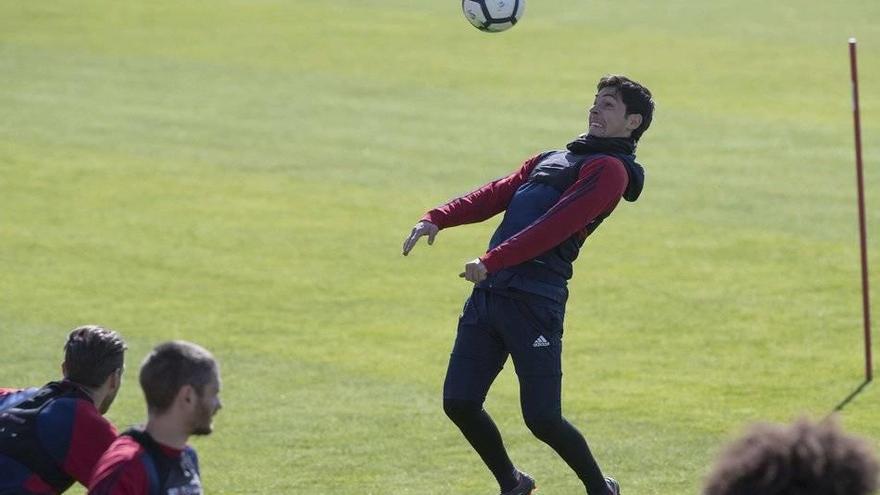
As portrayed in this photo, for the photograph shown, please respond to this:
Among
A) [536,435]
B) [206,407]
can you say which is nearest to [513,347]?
[536,435]

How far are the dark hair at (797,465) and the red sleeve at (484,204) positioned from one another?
479 centimetres

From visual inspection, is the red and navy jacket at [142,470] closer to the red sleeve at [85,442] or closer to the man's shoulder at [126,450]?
the man's shoulder at [126,450]

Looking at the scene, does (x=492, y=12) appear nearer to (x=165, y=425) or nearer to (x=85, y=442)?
(x=85, y=442)

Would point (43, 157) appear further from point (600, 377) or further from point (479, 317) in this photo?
point (479, 317)

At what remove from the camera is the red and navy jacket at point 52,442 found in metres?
6.01

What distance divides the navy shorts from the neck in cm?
274

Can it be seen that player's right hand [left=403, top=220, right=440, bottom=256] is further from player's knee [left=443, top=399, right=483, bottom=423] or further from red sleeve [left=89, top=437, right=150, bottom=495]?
red sleeve [left=89, top=437, right=150, bottom=495]

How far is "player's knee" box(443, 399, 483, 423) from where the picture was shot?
313 inches

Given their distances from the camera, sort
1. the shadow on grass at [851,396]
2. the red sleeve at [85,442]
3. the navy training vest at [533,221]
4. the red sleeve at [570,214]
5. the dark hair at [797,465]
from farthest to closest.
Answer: the shadow on grass at [851,396] → the navy training vest at [533,221] → the red sleeve at [570,214] → the red sleeve at [85,442] → the dark hair at [797,465]

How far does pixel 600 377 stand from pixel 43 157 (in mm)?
10538

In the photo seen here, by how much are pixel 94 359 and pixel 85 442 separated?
33 centimetres

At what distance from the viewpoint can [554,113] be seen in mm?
22984

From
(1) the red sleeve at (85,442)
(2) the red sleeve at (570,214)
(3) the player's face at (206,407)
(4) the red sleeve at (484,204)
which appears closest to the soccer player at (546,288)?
(2) the red sleeve at (570,214)

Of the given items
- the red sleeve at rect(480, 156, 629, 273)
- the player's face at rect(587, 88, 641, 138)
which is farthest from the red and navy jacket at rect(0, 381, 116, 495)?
the player's face at rect(587, 88, 641, 138)
